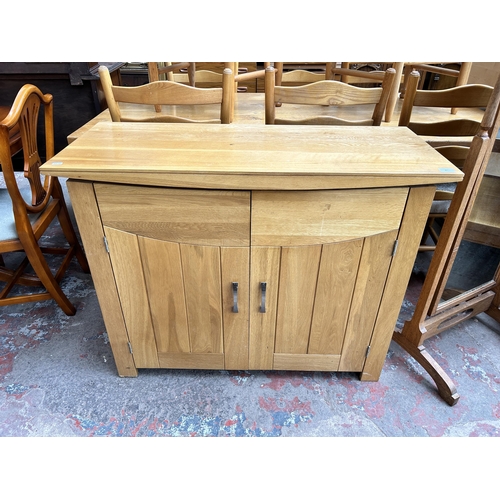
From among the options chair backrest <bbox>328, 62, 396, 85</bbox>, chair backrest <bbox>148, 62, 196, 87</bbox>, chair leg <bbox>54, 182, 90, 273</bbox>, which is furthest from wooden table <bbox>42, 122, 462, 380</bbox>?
chair backrest <bbox>328, 62, 396, 85</bbox>

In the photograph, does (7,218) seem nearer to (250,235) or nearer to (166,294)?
(166,294)

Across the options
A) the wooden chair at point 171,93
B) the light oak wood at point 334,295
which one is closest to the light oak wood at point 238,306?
the light oak wood at point 334,295

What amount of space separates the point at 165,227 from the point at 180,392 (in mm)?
740

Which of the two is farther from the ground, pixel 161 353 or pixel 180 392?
pixel 161 353

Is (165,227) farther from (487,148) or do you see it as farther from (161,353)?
(487,148)

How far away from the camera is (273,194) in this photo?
104cm

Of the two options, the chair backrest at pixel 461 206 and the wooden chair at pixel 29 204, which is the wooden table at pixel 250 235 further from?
the wooden chair at pixel 29 204

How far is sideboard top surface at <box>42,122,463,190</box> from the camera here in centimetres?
100

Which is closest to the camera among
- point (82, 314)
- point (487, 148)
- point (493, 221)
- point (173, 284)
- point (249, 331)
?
point (487, 148)

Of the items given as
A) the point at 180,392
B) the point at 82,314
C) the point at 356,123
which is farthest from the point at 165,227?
the point at 82,314

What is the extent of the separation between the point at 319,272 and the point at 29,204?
4.50ft

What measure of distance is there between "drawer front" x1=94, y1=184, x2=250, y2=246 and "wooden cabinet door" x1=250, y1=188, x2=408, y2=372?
0.20 ft

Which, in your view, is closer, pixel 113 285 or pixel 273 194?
pixel 273 194

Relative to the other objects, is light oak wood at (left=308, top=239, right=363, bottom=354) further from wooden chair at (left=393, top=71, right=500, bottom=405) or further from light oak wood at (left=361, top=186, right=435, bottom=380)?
wooden chair at (left=393, top=71, right=500, bottom=405)
